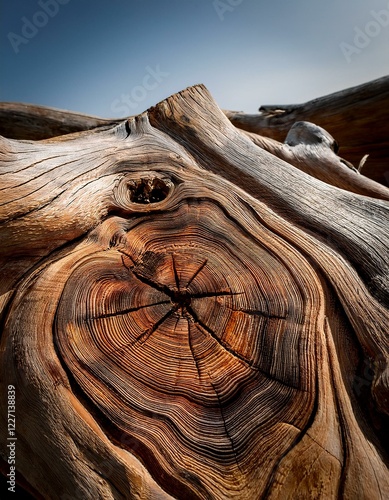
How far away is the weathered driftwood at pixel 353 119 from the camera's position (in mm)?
3629

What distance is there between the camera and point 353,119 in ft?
12.4

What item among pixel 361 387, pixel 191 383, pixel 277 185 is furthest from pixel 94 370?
pixel 277 185

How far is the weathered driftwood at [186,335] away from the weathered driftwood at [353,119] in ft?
7.50

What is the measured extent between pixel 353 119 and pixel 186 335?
10.7ft

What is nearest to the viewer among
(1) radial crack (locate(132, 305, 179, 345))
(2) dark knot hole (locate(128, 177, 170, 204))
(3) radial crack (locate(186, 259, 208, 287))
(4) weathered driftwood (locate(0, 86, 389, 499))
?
(4) weathered driftwood (locate(0, 86, 389, 499))

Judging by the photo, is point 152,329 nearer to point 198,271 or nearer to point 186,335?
point 186,335

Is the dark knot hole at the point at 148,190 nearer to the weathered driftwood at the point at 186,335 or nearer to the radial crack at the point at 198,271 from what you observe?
the weathered driftwood at the point at 186,335

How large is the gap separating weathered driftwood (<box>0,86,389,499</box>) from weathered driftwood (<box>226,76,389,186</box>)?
229 cm

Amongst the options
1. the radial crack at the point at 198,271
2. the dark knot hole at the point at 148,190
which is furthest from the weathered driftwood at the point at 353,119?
the radial crack at the point at 198,271

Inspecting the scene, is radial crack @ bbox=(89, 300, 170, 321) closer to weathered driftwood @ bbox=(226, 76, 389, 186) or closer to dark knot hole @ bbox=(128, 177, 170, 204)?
dark knot hole @ bbox=(128, 177, 170, 204)

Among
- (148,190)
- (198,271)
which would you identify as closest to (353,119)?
(148,190)

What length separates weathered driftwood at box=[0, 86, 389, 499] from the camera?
1.09 metres

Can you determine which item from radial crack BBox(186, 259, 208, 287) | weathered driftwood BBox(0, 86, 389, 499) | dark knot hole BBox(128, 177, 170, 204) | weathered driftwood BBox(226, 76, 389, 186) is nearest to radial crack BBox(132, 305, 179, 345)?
weathered driftwood BBox(0, 86, 389, 499)

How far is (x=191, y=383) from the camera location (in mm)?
1190
